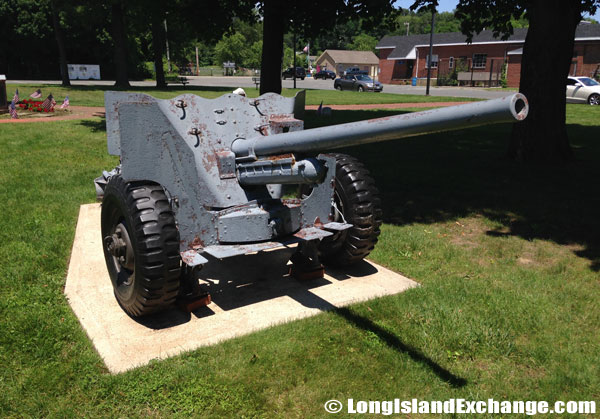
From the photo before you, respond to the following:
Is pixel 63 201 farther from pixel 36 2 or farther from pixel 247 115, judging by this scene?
pixel 36 2

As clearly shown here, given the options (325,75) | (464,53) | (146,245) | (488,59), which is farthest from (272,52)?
(325,75)

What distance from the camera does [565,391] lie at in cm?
324

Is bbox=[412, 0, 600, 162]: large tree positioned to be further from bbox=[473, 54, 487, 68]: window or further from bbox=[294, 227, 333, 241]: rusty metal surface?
bbox=[473, 54, 487, 68]: window

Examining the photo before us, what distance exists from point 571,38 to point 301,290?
24.2 ft

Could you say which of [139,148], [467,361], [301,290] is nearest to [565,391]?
[467,361]

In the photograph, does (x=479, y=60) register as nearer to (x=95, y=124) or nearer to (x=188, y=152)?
(x=95, y=124)

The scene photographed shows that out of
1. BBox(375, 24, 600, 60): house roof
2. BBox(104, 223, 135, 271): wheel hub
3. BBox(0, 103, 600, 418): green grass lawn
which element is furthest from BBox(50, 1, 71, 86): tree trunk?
BBox(375, 24, 600, 60): house roof

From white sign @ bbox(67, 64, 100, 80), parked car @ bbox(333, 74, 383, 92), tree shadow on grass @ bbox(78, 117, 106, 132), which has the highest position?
white sign @ bbox(67, 64, 100, 80)

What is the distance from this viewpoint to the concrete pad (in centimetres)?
372

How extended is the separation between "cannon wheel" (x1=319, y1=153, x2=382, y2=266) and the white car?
74.3 feet

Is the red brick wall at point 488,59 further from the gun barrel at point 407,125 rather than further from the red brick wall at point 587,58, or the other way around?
the gun barrel at point 407,125

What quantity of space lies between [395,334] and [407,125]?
66.2 inches

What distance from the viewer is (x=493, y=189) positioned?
312 inches

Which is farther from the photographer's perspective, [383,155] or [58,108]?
[58,108]
